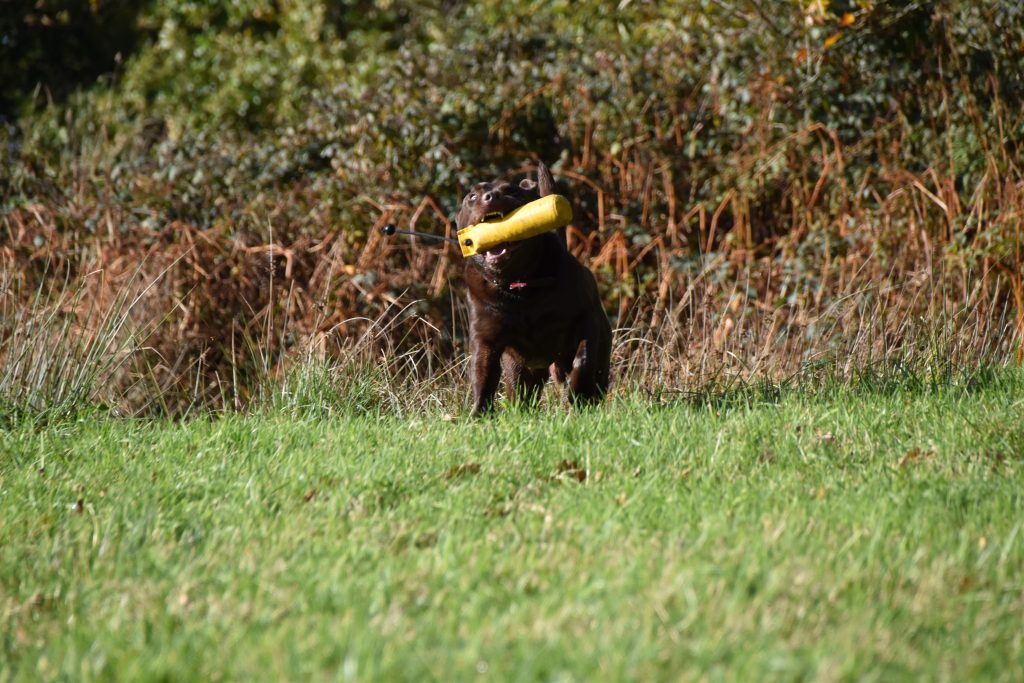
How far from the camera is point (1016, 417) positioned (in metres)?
4.57

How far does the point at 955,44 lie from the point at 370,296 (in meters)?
4.49

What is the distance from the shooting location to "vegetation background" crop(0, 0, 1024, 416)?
731 cm

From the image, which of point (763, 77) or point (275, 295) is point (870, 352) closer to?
point (763, 77)

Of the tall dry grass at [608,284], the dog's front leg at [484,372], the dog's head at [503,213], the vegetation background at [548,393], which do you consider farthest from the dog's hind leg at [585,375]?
the tall dry grass at [608,284]

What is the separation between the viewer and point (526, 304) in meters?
5.23

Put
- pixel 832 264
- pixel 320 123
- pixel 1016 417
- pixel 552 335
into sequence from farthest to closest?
pixel 320 123 → pixel 832 264 → pixel 552 335 → pixel 1016 417

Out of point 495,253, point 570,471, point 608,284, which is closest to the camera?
point 570,471

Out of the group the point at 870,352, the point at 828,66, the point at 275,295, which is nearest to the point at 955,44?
the point at 828,66

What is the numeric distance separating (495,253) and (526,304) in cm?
29

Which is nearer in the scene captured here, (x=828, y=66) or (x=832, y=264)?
(x=832, y=264)

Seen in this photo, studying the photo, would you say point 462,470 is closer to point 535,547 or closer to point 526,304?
point 535,547

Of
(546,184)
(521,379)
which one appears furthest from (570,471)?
(521,379)

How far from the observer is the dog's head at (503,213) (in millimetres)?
5086

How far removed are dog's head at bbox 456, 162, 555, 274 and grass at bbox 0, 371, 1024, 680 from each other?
759 millimetres
